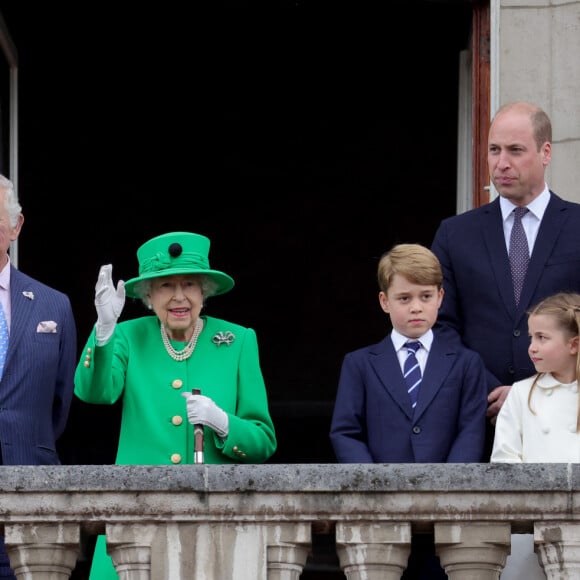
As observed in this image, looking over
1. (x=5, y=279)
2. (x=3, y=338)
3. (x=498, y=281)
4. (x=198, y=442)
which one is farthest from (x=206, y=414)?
(x=498, y=281)

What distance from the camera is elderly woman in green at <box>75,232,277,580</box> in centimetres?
652

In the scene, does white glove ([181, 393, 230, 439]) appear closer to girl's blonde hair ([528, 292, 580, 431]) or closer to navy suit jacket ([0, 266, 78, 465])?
navy suit jacket ([0, 266, 78, 465])

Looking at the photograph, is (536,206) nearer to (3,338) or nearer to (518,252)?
(518,252)

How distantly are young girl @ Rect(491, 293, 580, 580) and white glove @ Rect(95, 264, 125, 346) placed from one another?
117cm

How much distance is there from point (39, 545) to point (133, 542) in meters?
0.25

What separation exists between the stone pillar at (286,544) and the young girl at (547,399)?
0.71 m

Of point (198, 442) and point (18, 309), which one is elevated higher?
point (18, 309)

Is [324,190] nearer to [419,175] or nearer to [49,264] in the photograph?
[419,175]

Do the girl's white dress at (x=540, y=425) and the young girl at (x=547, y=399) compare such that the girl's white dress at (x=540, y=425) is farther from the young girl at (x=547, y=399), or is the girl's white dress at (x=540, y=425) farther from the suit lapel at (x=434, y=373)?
the suit lapel at (x=434, y=373)

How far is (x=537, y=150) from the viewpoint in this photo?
22.6ft

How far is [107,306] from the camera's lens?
20.5 feet

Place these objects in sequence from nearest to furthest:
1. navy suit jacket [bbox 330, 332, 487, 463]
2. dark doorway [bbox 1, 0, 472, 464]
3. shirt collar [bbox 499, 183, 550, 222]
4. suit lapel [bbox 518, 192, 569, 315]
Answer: navy suit jacket [bbox 330, 332, 487, 463] < suit lapel [bbox 518, 192, 569, 315] < shirt collar [bbox 499, 183, 550, 222] < dark doorway [bbox 1, 0, 472, 464]

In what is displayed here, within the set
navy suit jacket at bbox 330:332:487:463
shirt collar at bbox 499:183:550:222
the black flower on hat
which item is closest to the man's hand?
navy suit jacket at bbox 330:332:487:463

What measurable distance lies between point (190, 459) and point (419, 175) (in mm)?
5610
